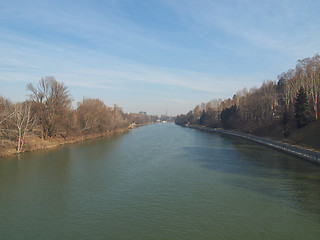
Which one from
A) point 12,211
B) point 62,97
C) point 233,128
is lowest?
point 12,211

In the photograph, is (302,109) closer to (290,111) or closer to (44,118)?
(290,111)

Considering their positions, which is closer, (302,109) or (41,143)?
(302,109)

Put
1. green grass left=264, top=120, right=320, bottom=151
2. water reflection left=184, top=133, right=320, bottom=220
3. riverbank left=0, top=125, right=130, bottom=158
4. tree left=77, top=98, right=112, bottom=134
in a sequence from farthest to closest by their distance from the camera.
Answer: tree left=77, top=98, right=112, bottom=134 → riverbank left=0, top=125, right=130, bottom=158 → green grass left=264, top=120, right=320, bottom=151 → water reflection left=184, top=133, right=320, bottom=220

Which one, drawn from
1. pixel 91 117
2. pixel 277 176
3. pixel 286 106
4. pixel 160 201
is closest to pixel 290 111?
pixel 286 106

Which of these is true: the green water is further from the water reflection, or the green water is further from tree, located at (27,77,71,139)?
tree, located at (27,77,71,139)

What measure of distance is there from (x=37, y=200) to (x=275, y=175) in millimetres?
20002

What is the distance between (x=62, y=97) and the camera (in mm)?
45000

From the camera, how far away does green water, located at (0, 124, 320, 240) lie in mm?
10891

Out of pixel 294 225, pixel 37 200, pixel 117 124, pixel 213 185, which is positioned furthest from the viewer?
pixel 117 124

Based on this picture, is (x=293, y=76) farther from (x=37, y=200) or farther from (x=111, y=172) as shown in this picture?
(x=37, y=200)

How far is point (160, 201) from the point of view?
14.4 m

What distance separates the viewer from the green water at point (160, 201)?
10891mm

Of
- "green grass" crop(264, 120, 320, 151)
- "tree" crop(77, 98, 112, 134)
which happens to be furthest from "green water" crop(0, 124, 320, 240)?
"tree" crop(77, 98, 112, 134)

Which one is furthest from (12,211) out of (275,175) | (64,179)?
(275,175)
